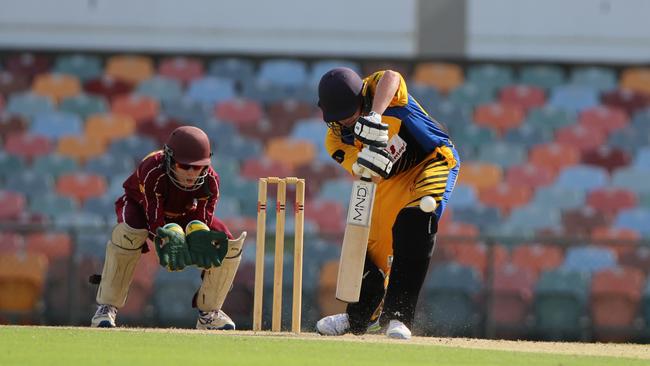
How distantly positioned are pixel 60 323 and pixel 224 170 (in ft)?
6.49

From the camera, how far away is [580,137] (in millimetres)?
10938

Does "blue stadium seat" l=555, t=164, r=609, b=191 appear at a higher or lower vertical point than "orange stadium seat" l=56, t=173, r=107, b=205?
higher

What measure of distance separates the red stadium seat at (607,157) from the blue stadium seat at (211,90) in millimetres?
3011

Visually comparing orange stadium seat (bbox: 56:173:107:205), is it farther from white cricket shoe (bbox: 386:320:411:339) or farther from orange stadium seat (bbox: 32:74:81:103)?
white cricket shoe (bbox: 386:320:411:339)

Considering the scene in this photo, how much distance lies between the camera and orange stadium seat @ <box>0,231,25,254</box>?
9.55 m

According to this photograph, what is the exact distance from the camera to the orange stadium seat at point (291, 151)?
1059 centimetres

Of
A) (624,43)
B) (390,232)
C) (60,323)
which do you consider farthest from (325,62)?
(390,232)

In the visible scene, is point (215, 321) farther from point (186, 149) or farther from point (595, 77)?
point (595, 77)

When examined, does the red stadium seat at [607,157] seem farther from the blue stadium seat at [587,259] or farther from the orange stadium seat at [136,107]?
the orange stadium seat at [136,107]

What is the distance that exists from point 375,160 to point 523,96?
18.7 feet

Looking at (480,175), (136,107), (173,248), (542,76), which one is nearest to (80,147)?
(136,107)

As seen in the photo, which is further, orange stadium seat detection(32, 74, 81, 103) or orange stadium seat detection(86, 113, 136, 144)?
orange stadium seat detection(32, 74, 81, 103)

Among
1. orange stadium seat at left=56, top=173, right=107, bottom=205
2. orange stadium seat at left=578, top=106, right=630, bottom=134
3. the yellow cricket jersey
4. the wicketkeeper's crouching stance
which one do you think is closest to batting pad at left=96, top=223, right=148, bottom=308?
the wicketkeeper's crouching stance

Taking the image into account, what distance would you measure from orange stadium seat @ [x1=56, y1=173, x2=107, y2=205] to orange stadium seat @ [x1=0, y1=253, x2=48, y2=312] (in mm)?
963
